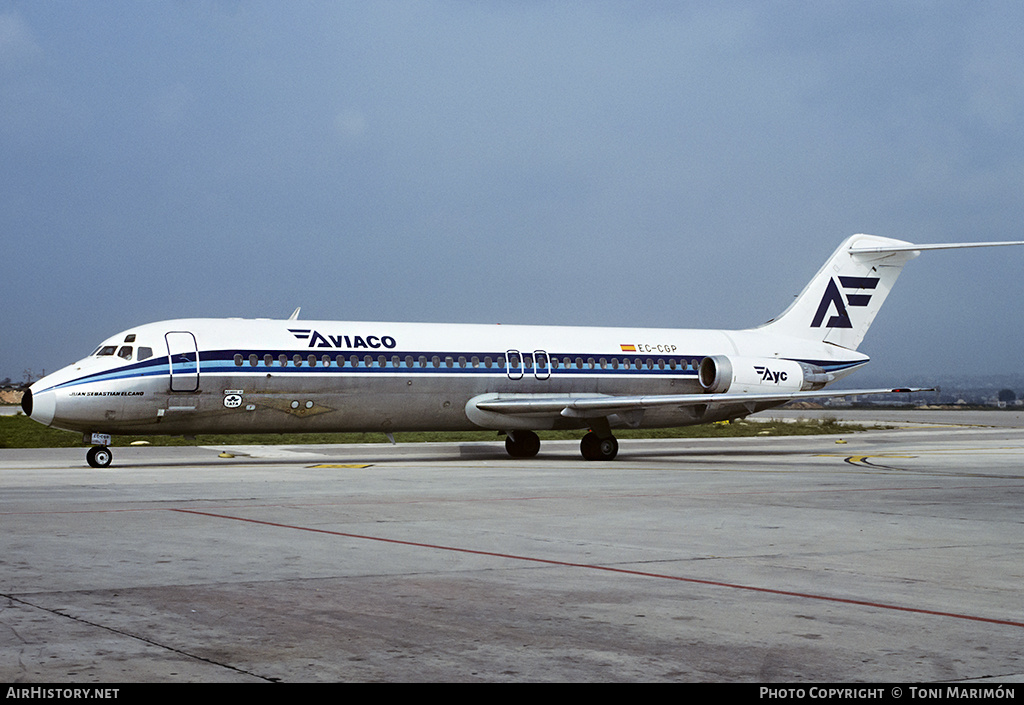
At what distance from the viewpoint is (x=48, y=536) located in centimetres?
1249

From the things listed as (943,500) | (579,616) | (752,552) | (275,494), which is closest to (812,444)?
(943,500)

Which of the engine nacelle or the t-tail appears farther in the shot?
the t-tail

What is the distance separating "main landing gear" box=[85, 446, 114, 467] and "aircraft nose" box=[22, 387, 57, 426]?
4.75ft

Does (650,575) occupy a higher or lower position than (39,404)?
lower

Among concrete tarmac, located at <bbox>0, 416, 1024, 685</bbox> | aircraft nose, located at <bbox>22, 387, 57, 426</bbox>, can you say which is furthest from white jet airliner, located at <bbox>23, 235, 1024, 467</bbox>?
concrete tarmac, located at <bbox>0, 416, 1024, 685</bbox>

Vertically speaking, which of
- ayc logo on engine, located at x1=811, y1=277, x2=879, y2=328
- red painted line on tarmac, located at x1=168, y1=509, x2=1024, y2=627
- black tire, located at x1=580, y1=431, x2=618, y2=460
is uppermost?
ayc logo on engine, located at x1=811, y1=277, x2=879, y2=328

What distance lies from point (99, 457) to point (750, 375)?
17.4 m

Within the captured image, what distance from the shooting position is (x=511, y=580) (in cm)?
963

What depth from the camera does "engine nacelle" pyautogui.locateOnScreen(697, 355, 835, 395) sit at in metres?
31.3

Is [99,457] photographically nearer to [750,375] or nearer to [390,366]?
[390,366]

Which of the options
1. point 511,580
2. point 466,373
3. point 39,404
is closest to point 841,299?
point 466,373

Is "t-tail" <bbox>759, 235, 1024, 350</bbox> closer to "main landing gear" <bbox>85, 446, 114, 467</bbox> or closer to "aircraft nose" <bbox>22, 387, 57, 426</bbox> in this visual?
"main landing gear" <bbox>85, 446, 114, 467</bbox>

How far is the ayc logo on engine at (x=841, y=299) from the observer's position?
3453cm

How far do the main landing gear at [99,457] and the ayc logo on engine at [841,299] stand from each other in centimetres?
2106
